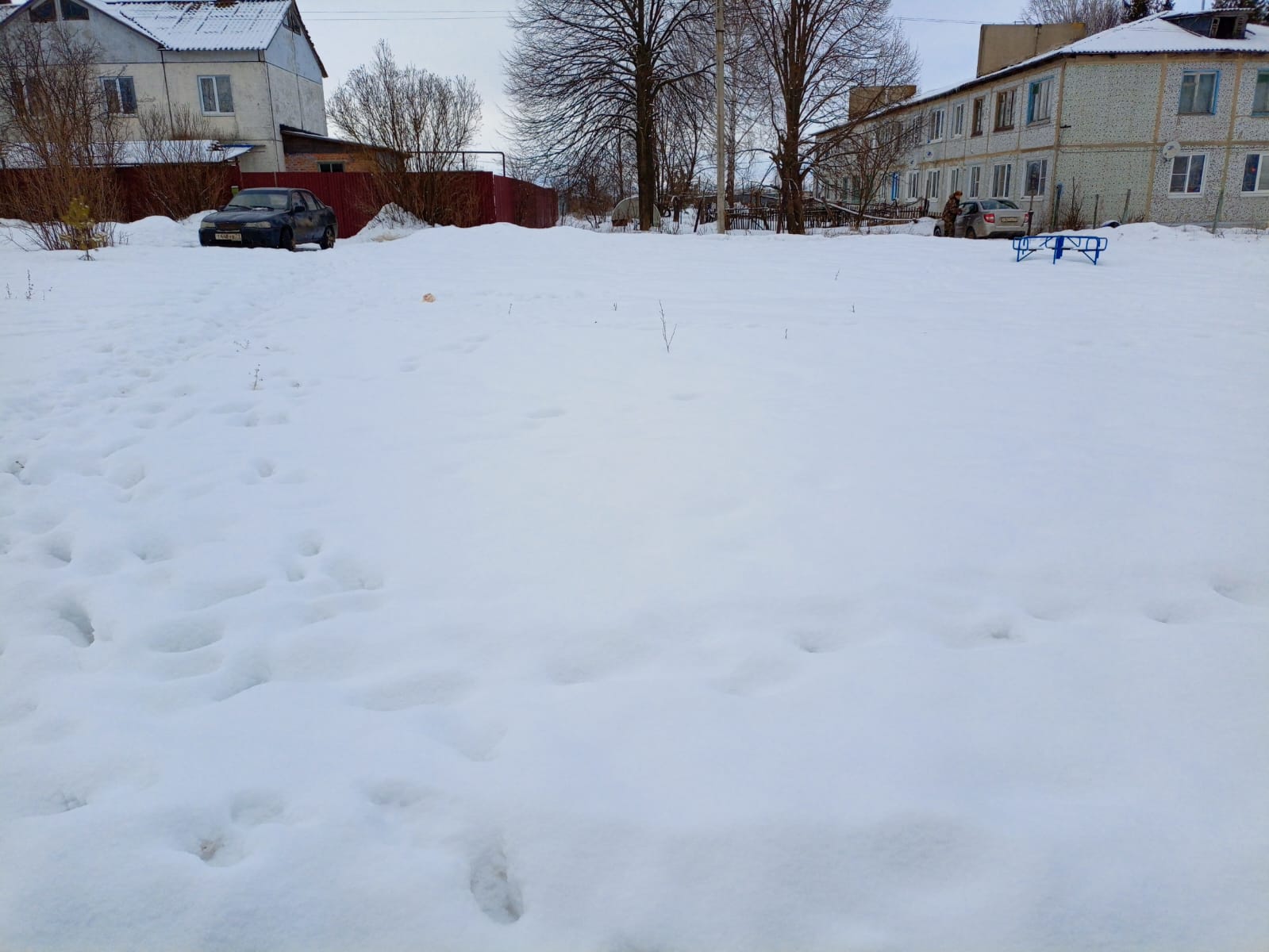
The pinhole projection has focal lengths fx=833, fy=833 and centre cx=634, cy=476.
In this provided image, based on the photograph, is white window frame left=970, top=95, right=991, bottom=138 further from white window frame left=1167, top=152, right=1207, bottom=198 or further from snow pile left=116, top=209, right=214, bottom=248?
snow pile left=116, top=209, right=214, bottom=248

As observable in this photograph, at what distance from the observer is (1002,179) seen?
33406 mm

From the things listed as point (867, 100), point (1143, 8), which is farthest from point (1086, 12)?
point (867, 100)

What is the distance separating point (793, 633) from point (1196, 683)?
116 cm

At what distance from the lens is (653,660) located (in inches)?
102

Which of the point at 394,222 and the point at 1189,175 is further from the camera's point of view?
the point at 1189,175

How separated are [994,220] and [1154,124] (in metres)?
9.26

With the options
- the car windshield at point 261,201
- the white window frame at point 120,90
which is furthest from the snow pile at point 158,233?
the white window frame at point 120,90

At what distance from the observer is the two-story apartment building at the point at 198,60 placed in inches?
1160

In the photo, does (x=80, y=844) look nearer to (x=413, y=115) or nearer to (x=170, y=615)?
(x=170, y=615)

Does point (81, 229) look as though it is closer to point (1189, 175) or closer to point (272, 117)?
point (272, 117)

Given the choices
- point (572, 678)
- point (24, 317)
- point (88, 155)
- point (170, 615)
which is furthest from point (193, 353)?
point (88, 155)

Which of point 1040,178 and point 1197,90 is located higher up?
point 1197,90

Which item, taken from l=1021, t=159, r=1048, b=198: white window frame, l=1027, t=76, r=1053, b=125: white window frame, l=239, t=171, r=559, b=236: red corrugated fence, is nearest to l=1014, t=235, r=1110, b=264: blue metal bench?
l=239, t=171, r=559, b=236: red corrugated fence

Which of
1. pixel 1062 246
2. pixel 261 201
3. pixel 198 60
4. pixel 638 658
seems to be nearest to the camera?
pixel 638 658
